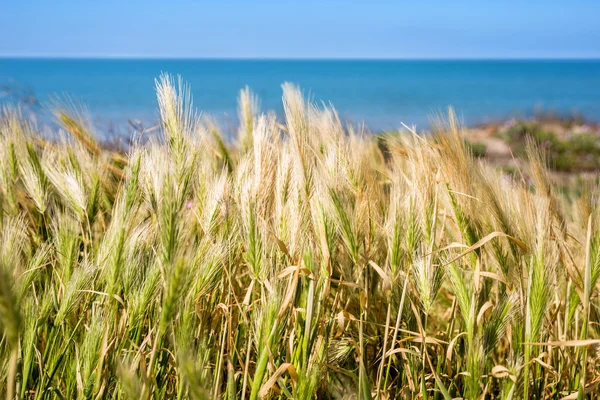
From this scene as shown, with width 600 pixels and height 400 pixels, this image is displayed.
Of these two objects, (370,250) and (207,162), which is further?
(207,162)

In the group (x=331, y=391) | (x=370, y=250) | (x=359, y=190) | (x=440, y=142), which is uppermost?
(x=440, y=142)

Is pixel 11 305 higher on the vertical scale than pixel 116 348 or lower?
higher

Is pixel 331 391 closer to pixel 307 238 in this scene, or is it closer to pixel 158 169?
pixel 307 238

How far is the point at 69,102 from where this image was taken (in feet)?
6.44

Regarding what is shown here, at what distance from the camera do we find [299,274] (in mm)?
1086

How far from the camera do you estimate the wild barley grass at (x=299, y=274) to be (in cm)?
101

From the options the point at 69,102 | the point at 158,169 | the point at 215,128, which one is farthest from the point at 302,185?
the point at 69,102

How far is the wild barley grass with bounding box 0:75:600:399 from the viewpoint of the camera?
101 centimetres

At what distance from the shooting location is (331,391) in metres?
1.19

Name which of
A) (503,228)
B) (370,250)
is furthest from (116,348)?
(503,228)

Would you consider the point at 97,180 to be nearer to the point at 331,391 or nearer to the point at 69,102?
the point at 69,102

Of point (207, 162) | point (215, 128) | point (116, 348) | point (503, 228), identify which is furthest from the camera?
point (215, 128)

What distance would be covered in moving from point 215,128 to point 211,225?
102 cm

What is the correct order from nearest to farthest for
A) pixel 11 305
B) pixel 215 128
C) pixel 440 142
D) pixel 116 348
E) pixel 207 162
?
pixel 11 305 → pixel 116 348 → pixel 440 142 → pixel 207 162 → pixel 215 128
